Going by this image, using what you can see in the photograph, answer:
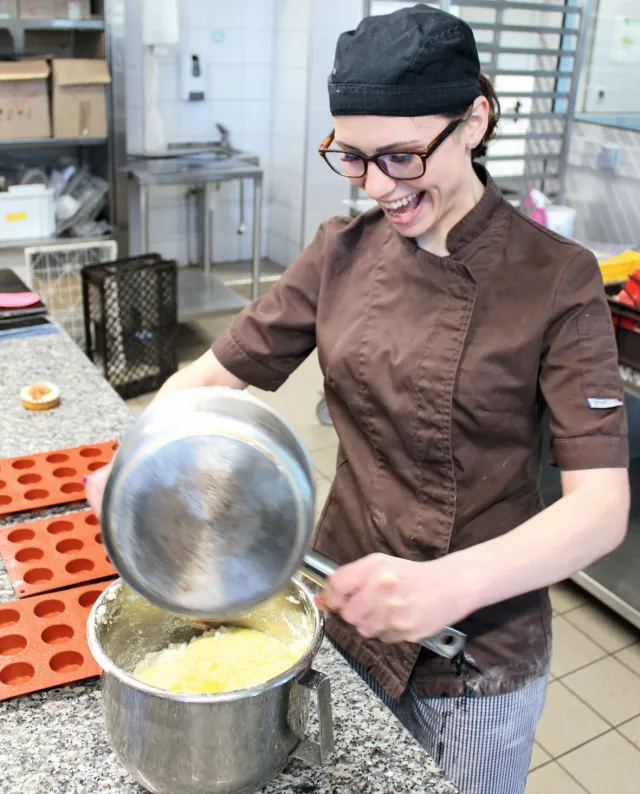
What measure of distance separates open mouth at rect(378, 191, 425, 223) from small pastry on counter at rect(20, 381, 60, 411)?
1004 mm

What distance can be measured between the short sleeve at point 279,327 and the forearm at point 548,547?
0.52 meters

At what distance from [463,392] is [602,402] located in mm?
185

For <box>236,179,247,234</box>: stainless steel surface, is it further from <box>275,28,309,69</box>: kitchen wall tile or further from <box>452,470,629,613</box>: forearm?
<box>452,470,629,613</box>: forearm

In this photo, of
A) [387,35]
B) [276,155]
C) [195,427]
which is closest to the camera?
[195,427]

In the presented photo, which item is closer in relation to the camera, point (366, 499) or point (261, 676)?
point (261, 676)

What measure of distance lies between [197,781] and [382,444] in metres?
0.55

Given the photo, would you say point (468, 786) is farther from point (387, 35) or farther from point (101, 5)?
point (101, 5)

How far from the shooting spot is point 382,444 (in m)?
1.25

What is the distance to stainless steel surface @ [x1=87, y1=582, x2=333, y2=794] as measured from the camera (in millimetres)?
827

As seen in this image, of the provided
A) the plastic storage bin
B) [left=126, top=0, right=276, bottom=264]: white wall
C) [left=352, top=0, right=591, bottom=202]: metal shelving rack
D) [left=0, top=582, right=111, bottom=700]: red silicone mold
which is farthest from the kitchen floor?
[left=126, top=0, right=276, bottom=264]: white wall

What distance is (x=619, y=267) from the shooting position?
2.71 m

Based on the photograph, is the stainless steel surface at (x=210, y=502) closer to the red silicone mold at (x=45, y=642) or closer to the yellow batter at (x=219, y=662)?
the yellow batter at (x=219, y=662)

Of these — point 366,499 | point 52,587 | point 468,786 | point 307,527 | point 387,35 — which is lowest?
point 468,786

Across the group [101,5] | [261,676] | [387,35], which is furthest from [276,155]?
[261,676]
